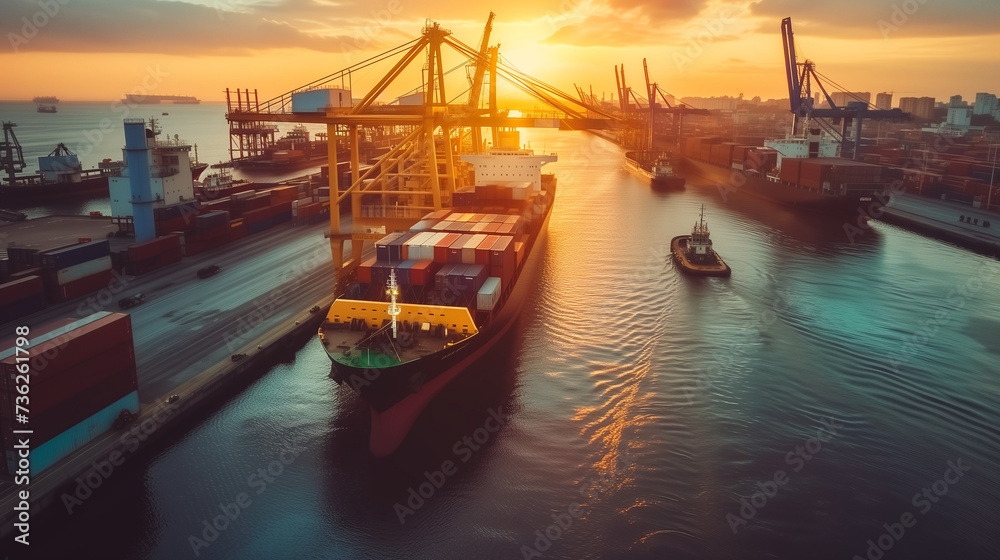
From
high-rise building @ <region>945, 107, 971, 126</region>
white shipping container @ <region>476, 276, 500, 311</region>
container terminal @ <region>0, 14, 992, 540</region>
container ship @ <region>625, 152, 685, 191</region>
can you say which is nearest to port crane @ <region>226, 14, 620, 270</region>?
container terminal @ <region>0, 14, 992, 540</region>

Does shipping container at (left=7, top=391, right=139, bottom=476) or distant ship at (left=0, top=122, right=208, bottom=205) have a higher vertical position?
distant ship at (left=0, top=122, right=208, bottom=205)

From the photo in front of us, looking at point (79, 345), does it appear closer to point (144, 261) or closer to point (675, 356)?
point (144, 261)

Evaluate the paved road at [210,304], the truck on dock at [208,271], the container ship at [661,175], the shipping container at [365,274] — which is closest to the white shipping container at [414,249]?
the shipping container at [365,274]

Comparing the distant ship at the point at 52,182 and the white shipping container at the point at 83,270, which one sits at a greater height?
the distant ship at the point at 52,182

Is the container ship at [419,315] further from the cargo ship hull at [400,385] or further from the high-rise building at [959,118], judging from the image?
the high-rise building at [959,118]

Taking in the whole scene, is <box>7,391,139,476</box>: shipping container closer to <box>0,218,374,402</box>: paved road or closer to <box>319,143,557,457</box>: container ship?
<box>0,218,374,402</box>: paved road

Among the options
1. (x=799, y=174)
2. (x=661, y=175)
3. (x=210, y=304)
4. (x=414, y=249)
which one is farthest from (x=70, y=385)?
(x=661, y=175)

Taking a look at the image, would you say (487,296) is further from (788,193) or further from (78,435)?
(788,193)
